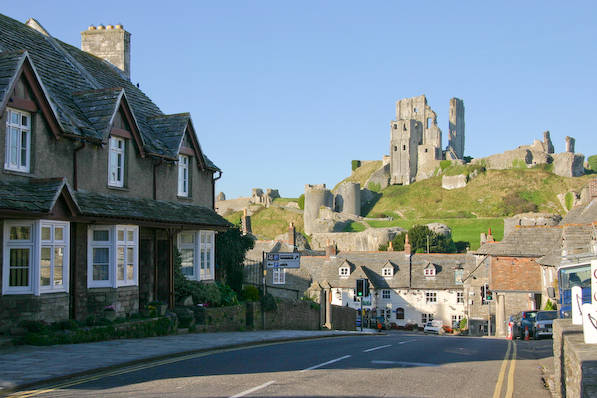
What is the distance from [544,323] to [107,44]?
2268cm

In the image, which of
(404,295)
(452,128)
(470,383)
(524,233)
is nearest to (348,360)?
(470,383)

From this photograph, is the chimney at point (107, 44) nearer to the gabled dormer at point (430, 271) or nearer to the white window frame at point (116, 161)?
the white window frame at point (116, 161)

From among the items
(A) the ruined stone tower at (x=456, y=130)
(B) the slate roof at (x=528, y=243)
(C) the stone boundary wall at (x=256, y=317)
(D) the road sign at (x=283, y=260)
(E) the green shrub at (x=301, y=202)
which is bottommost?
(C) the stone boundary wall at (x=256, y=317)

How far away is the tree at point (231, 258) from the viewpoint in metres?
31.3

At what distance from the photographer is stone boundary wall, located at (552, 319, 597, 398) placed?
7137 mm

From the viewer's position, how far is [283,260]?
25.5 m

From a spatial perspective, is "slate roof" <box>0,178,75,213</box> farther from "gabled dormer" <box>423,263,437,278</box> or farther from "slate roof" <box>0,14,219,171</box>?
"gabled dormer" <box>423,263,437,278</box>

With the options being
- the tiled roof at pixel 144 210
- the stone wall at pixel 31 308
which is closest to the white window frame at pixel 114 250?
the tiled roof at pixel 144 210

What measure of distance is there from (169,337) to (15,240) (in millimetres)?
5482

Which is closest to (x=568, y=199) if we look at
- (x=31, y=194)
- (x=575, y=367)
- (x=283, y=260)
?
(x=283, y=260)

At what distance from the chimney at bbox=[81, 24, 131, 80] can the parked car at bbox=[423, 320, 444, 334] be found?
133 feet

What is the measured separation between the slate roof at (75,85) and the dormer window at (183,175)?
1196mm

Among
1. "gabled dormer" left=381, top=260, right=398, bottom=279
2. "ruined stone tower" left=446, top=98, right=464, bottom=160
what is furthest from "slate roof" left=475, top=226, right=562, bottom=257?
"ruined stone tower" left=446, top=98, right=464, bottom=160

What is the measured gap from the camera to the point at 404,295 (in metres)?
70.1
